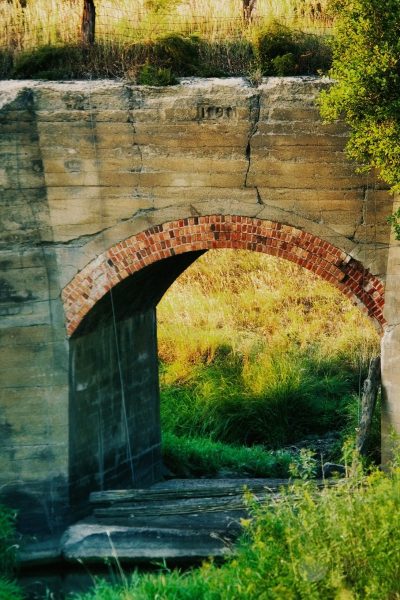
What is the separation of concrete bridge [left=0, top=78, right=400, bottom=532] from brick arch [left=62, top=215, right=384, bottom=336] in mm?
14

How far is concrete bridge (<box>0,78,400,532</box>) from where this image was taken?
449 inches

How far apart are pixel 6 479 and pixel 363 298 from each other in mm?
→ 4127

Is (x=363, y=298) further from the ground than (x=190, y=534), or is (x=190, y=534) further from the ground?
(x=363, y=298)

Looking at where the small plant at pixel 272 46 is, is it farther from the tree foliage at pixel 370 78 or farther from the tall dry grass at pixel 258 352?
the tall dry grass at pixel 258 352

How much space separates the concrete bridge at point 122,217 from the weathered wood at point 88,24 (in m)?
0.88

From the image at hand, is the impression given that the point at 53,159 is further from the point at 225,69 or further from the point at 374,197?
the point at 374,197

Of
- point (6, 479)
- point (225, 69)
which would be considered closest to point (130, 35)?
point (225, 69)

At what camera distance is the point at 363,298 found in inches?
448

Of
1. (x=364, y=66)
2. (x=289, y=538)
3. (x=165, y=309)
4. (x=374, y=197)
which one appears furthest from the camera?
(x=165, y=309)

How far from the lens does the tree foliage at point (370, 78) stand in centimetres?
1015

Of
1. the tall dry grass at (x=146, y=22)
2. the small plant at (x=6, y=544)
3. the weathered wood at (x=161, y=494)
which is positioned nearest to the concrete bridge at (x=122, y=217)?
the weathered wood at (x=161, y=494)

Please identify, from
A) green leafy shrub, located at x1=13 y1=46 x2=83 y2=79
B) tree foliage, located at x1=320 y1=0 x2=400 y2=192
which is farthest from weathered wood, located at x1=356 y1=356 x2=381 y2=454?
green leafy shrub, located at x1=13 y1=46 x2=83 y2=79

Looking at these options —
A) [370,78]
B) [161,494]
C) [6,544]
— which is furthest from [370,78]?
[6,544]

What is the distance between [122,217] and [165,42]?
1.92 meters
